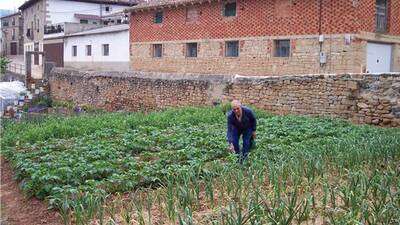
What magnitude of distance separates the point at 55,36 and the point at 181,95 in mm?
22318

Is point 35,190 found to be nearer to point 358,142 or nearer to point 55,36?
point 358,142

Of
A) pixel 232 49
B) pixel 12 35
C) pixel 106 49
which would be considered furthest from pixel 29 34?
pixel 232 49

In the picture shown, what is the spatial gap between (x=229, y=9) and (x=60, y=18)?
22608 millimetres

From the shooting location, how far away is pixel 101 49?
31.7m

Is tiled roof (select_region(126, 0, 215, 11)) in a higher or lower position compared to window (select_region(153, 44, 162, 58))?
higher

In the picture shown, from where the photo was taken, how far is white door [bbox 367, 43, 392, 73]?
19.1 m

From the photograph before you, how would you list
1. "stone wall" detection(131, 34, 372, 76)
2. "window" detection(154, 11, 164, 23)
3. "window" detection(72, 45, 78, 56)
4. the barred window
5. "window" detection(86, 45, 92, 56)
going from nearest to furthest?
"stone wall" detection(131, 34, 372, 76)
the barred window
"window" detection(154, 11, 164, 23)
"window" detection(86, 45, 92, 56)
"window" detection(72, 45, 78, 56)

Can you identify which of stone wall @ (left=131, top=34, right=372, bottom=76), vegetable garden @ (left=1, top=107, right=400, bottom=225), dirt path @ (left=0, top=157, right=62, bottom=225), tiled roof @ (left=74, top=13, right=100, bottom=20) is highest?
tiled roof @ (left=74, top=13, right=100, bottom=20)

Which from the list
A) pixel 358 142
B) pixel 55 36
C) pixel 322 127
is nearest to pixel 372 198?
pixel 358 142

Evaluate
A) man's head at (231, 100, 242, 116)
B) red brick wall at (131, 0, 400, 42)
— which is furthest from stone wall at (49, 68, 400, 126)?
man's head at (231, 100, 242, 116)

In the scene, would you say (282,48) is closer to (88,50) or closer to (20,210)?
(20,210)

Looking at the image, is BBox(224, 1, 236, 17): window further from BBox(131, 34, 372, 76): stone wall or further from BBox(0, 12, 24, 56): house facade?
BBox(0, 12, 24, 56): house facade

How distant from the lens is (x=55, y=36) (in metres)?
38.5

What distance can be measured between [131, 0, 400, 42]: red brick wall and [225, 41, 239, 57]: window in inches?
13.7
